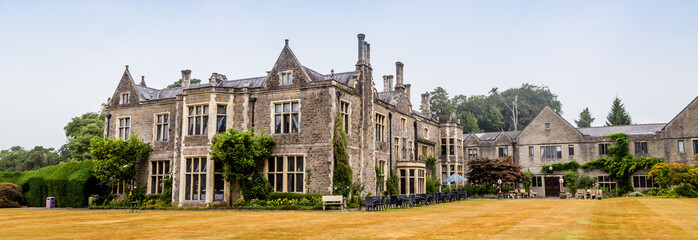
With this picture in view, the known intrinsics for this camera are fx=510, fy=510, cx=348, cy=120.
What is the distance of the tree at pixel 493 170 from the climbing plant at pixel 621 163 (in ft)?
23.7

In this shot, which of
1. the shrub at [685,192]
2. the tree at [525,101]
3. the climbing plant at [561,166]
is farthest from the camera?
the tree at [525,101]

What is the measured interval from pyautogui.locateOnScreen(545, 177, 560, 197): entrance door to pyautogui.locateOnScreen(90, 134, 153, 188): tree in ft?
114

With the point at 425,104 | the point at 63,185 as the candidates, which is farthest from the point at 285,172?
the point at 425,104

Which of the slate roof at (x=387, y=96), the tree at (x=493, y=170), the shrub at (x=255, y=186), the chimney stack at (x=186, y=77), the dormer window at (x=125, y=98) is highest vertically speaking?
the chimney stack at (x=186, y=77)

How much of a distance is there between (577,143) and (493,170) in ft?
31.8

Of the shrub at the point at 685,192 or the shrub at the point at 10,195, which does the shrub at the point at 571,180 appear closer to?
the shrub at the point at 685,192

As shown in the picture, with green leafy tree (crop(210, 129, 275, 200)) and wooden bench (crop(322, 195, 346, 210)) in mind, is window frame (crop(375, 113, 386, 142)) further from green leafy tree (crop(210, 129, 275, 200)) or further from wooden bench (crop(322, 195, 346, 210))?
wooden bench (crop(322, 195, 346, 210))

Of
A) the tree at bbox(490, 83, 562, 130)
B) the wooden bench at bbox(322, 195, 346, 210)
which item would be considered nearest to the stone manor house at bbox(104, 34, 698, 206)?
the wooden bench at bbox(322, 195, 346, 210)

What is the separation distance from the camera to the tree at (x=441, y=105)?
250ft

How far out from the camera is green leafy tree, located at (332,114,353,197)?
85.8 ft

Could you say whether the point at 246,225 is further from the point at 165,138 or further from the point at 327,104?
the point at 165,138

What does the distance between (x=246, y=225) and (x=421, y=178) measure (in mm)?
22708

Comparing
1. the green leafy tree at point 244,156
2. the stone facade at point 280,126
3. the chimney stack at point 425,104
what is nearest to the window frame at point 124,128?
the stone facade at point 280,126

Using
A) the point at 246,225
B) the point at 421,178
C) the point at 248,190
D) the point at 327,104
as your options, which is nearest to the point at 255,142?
the point at 248,190
